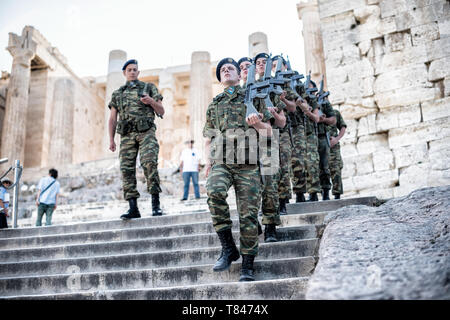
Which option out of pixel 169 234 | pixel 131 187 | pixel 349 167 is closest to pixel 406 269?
pixel 169 234

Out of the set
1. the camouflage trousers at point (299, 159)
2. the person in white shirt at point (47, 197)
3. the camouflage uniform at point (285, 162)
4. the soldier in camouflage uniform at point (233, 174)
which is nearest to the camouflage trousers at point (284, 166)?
the camouflage uniform at point (285, 162)

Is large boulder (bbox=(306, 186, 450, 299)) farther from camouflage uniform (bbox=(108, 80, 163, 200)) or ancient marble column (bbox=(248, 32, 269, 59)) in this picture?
ancient marble column (bbox=(248, 32, 269, 59))

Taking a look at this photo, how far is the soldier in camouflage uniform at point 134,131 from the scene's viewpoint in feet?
18.5

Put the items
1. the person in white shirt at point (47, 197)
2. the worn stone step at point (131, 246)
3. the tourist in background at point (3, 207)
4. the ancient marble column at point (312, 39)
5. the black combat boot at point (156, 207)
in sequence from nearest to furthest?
1. the worn stone step at point (131, 246)
2. the black combat boot at point (156, 207)
3. the tourist in background at point (3, 207)
4. the person in white shirt at point (47, 197)
5. the ancient marble column at point (312, 39)

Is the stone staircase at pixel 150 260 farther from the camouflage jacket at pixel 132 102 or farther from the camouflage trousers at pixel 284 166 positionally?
the camouflage jacket at pixel 132 102

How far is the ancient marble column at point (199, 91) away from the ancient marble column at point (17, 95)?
957 centimetres

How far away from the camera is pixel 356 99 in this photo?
32.0ft

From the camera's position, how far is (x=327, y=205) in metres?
5.39

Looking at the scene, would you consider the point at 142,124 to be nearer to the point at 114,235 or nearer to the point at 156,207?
the point at 156,207

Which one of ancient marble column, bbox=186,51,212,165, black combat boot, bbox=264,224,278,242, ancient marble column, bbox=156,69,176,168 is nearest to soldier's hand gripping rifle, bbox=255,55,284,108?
black combat boot, bbox=264,224,278,242

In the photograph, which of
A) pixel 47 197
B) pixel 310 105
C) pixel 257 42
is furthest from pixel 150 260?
pixel 257 42

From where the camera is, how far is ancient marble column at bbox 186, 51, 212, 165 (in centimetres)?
2223

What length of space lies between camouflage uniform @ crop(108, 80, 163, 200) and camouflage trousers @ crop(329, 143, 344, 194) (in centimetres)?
326
